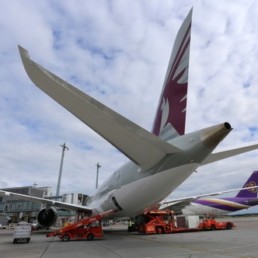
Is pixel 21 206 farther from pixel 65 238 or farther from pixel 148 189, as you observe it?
pixel 148 189

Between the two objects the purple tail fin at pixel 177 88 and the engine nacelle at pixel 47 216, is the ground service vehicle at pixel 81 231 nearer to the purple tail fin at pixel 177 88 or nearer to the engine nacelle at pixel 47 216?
the engine nacelle at pixel 47 216

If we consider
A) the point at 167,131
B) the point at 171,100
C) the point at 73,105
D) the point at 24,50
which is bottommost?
the point at 73,105

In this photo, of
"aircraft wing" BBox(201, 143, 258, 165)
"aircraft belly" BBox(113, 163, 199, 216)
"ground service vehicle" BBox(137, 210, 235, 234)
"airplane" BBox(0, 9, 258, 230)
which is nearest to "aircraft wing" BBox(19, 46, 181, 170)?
"airplane" BBox(0, 9, 258, 230)

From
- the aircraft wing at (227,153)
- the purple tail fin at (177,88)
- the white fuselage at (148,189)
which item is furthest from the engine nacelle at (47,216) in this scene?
the aircraft wing at (227,153)

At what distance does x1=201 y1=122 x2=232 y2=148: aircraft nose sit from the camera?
29.6 ft

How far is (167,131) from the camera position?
42.5 feet

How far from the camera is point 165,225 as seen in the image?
70.5 feet

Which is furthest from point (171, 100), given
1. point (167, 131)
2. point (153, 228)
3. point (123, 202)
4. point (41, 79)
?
point (153, 228)

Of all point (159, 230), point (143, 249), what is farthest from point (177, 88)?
point (159, 230)

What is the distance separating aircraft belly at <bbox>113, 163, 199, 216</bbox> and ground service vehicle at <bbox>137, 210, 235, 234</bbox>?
224 inches

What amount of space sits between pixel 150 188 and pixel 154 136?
158 inches

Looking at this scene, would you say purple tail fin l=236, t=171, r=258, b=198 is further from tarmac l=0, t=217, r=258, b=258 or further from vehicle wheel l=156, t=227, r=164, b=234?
tarmac l=0, t=217, r=258, b=258

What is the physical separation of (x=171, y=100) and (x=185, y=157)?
2.92 m

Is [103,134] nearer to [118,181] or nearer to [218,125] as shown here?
[218,125]
